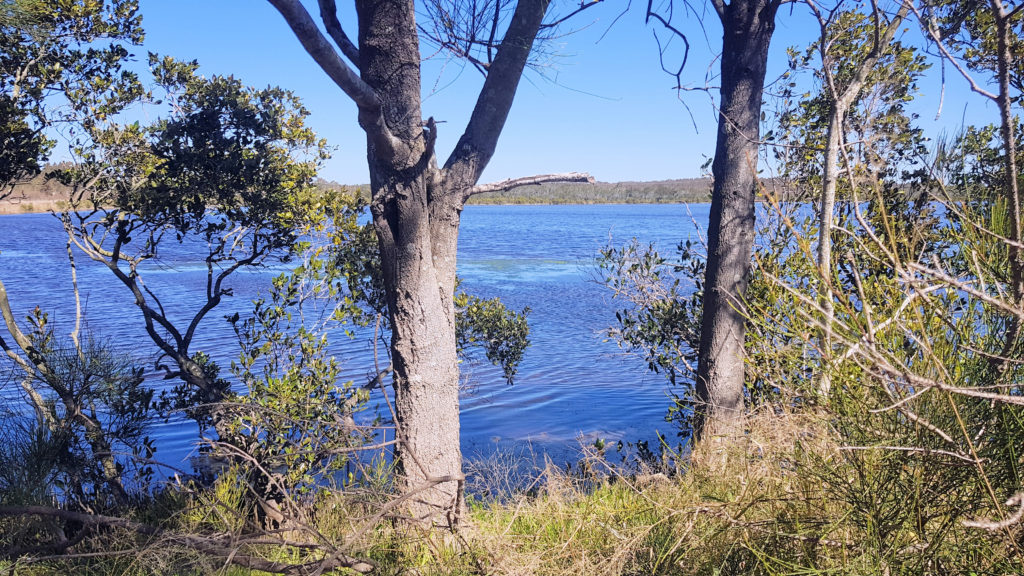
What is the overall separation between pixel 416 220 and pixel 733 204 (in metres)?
2.27

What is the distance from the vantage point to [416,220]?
149 inches

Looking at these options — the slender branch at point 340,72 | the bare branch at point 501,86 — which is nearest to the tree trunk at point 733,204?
the bare branch at point 501,86

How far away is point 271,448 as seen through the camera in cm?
438

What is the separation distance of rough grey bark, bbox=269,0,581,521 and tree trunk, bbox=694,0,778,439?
5.06ft

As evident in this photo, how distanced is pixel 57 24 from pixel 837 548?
6409 millimetres

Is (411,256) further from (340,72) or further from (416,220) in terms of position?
(340,72)

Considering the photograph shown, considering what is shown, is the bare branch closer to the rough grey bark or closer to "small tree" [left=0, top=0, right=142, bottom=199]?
the rough grey bark

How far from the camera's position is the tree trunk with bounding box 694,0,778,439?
4500 mm

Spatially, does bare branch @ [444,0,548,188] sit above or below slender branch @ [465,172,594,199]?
above

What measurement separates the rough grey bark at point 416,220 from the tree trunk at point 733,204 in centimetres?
154

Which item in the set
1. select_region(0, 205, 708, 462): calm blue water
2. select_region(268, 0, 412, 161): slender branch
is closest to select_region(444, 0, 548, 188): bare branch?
select_region(268, 0, 412, 161): slender branch

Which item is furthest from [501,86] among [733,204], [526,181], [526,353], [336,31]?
[526,353]

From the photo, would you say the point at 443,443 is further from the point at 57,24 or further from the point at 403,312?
the point at 57,24

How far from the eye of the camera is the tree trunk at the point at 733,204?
4.50m
